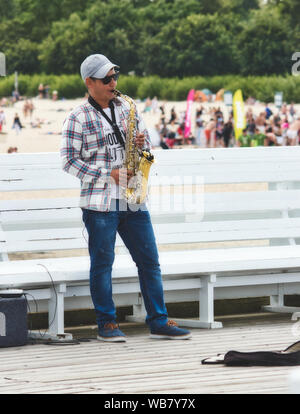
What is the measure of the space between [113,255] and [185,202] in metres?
1.16

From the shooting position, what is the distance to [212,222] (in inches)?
279

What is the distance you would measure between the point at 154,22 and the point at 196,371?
262 feet

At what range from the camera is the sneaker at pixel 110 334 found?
6.00 metres

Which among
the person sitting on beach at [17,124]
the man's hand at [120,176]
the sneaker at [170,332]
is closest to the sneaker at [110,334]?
the sneaker at [170,332]

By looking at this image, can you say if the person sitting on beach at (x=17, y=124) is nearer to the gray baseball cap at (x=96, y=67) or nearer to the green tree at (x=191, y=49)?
the green tree at (x=191, y=49)

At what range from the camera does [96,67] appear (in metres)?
→ 6.01

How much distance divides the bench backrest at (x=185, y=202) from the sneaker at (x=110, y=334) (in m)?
0.74

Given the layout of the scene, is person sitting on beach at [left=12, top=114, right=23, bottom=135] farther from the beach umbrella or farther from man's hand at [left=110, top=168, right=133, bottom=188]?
man's hand at [left=110, top=168, right=133, bottom=188]

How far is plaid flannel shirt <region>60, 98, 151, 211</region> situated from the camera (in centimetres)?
A: 595

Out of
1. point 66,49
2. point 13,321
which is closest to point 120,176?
point 13,321

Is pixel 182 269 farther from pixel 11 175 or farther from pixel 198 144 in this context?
pixel 198 144

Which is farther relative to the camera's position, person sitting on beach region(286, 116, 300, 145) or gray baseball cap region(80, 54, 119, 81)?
person sitting on beach region(286, 116, 300, 145)

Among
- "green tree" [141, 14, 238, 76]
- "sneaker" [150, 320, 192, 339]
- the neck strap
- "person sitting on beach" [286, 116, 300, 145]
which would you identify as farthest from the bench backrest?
"green tree" [141, 14, 238, 76]

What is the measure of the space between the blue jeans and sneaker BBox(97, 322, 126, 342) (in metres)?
0.03
